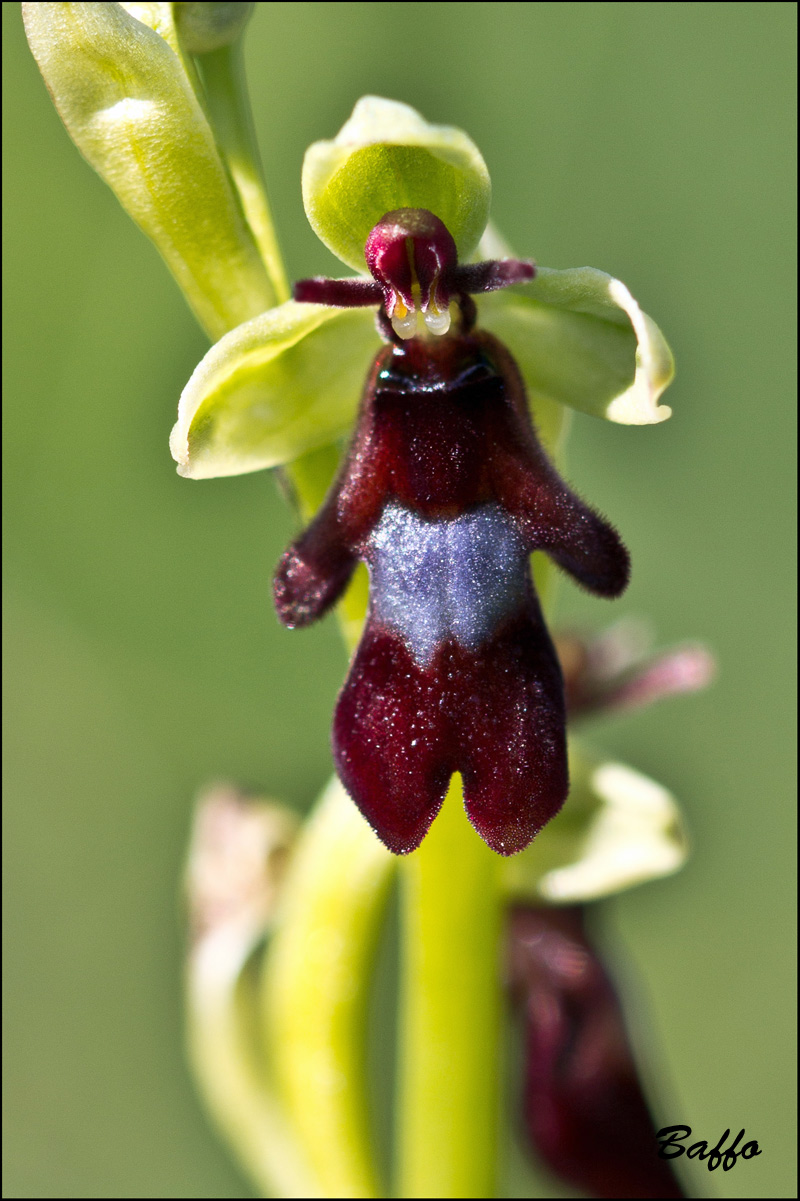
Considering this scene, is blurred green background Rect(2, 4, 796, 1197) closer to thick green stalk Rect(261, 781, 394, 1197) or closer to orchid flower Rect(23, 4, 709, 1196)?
thick green stalk Rect(261, 781, 394, 1197)

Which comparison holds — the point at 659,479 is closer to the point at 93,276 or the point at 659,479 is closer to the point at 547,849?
the point at 93,276

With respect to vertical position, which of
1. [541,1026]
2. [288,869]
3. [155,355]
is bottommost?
[541,1026]

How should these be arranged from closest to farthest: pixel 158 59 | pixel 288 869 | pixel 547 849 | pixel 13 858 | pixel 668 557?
pixel 158 59 → pixel 547 849 → pixel 288 869 → pixel 13 858 → pixel 668 557

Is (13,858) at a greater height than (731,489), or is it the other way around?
(731,489)

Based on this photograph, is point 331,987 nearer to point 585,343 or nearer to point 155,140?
point 585,343

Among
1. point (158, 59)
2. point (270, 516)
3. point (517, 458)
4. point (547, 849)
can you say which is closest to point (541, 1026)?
point (547, 849)

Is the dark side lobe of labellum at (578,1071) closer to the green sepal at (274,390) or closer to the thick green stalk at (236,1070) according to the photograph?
the thick green stalk at (236,1070)

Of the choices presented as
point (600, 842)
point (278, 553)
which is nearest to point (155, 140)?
point (600, 842)
